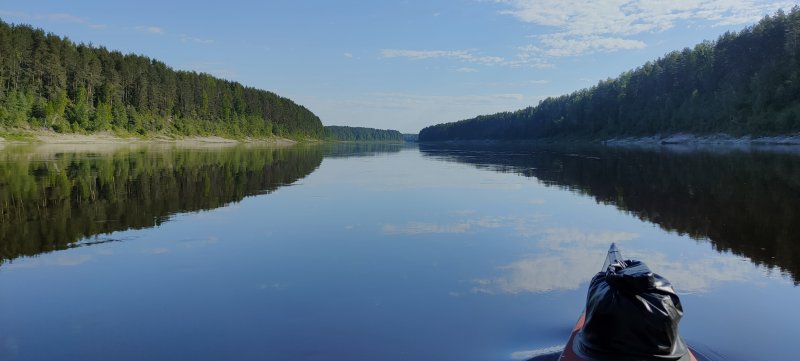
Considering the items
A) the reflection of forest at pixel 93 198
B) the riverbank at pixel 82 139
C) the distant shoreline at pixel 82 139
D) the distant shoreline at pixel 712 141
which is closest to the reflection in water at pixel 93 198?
the reflection of forest at pixel 93 198

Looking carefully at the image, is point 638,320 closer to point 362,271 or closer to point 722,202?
point 362,271

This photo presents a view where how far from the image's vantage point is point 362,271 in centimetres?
1002

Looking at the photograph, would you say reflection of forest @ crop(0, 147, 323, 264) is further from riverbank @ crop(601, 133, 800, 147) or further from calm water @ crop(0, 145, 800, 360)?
riverbank @ crop(601, 133, 800, 147)

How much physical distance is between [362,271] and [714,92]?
361 ft

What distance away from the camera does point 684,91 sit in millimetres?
111312

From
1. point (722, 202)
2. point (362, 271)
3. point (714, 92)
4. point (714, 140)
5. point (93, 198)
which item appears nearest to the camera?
point (362, 271)

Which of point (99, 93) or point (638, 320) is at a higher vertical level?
point (99, 93)

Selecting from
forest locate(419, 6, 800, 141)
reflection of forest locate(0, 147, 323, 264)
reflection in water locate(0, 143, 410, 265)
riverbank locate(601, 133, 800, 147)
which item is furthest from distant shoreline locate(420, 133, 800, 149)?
reflection in water locate(0, 143, 410, 265)

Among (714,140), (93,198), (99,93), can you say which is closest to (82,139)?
(99,93)

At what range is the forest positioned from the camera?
7690 centimetres

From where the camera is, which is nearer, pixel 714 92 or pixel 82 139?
pixel 82 139

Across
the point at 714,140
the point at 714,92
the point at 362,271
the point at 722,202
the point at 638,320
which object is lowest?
the point at 362,271

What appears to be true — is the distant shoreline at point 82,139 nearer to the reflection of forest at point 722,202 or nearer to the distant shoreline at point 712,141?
the reflection of forest at point 722,202

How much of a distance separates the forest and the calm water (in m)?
71.0
